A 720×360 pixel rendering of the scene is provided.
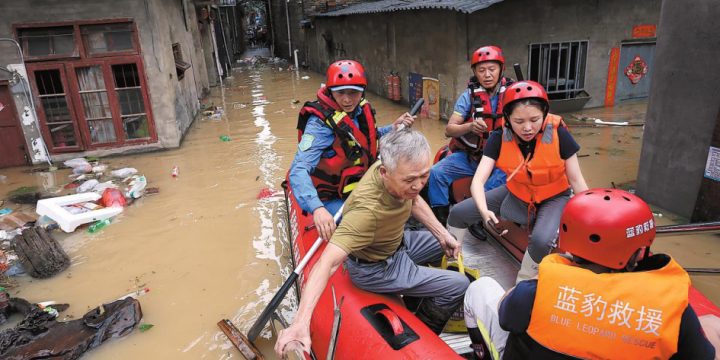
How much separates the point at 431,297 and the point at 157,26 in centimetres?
851

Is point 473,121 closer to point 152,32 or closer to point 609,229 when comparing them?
point 609,229

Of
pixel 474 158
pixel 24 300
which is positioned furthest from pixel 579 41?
pixel 24 300

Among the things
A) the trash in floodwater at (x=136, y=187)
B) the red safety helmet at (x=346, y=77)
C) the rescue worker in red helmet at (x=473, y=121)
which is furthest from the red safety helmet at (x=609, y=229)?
the trash in floodwater at (x=136, y=187)

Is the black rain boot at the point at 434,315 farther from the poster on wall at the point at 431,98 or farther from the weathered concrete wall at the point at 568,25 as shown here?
the poster on wall at the point at 431,98

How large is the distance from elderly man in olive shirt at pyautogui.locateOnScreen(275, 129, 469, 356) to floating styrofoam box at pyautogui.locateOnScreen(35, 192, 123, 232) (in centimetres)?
500

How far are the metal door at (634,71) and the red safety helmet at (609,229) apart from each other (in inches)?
455

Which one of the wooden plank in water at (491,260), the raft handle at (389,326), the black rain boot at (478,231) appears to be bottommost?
the wooden plank in water at (491,260)

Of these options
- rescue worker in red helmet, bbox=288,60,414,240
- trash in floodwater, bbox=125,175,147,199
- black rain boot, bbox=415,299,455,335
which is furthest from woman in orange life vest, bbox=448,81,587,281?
trash in floodwater, bbox=125,175,147,199

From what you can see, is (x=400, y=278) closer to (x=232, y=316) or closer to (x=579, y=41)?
(x=232, y=316)

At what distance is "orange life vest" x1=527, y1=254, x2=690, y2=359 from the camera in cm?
148

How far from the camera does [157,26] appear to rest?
→ 29.2 ft

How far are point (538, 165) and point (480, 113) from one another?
125 centimetres

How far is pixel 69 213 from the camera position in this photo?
611 cm

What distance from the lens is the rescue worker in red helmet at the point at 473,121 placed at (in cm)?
413
